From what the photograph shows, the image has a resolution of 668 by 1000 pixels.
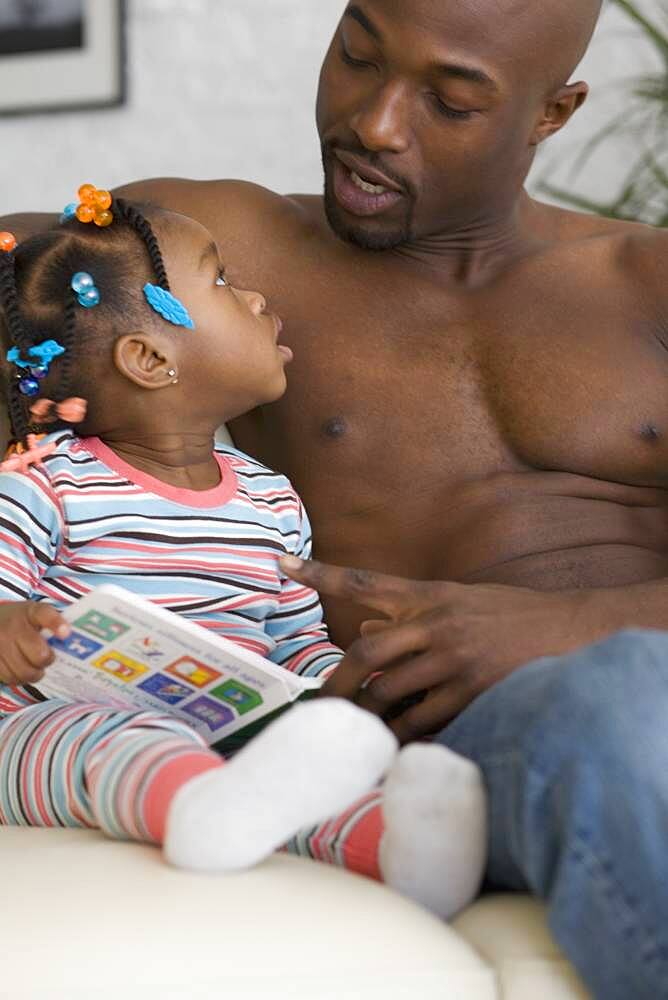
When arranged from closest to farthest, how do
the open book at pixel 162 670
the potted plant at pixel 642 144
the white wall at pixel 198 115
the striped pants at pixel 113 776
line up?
the striped pants at pixel 113 776
the open book at pixel 162 670
the potted plant at pixel 642 144
the white wall at pixel 198 115

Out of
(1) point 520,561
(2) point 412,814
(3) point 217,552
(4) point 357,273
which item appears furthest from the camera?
(4) point 357,273

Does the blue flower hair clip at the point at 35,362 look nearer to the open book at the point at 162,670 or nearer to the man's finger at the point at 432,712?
the open book at the point at 162,670

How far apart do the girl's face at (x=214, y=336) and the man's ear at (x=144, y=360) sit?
0.07ft

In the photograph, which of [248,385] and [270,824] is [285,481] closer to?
[248,385]

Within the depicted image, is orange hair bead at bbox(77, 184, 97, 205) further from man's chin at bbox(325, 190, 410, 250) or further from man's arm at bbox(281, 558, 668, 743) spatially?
man's arm at bbox(281, 558, 668, 743)

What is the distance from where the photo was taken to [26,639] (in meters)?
1.26

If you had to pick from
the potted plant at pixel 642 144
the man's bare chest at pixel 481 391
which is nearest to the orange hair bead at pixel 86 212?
the man's bare chest at pixel 481 391

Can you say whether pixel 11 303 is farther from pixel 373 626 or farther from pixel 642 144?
pixel 642 144

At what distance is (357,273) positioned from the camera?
1812 mm

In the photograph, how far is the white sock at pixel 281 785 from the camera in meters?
1.00

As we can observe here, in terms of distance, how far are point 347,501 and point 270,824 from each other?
0.74 metres

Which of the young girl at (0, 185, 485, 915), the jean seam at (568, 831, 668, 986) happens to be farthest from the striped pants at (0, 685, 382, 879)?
the jean seam at (568, 831, 668, 986)

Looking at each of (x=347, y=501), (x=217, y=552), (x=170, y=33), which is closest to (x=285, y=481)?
(x=347, y=501)

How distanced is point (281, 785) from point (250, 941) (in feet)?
0.36
